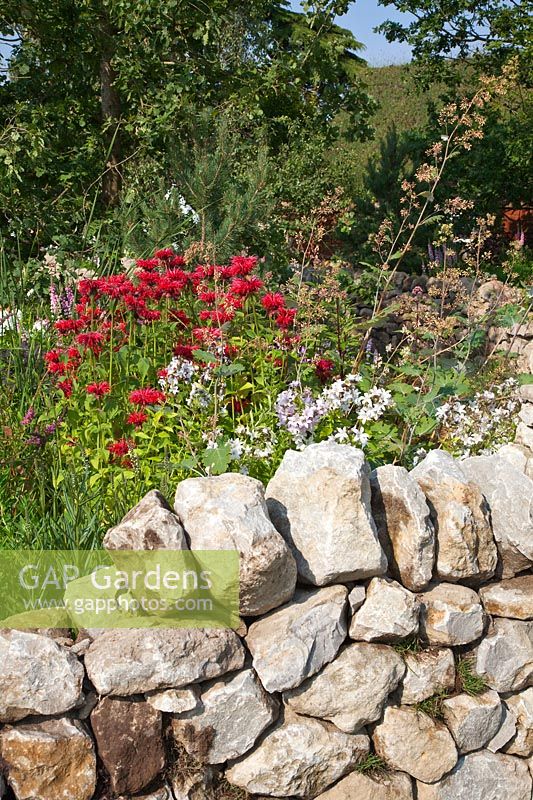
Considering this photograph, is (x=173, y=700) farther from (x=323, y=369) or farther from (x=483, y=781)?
(x=323, y=369)

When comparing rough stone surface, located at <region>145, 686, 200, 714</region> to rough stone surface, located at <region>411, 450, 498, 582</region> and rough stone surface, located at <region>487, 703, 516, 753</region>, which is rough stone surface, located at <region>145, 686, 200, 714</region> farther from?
rough stone surface, located at <region>487, 703, 516, 753</region>

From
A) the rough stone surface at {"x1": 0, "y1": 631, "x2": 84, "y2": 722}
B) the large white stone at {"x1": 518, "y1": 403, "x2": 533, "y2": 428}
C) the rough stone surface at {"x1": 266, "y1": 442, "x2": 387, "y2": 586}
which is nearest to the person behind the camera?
the rough stone surface at {"x1": 0, "y1": 631, "x2": 84, "y2": 722}

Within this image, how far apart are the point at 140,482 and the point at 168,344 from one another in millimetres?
944

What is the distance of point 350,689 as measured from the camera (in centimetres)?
253

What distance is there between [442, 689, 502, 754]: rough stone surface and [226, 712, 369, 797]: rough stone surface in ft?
1.25

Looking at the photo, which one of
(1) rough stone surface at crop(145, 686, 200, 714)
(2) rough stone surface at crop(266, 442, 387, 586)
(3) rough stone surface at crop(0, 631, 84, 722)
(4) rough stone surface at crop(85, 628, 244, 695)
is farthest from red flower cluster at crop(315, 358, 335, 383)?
(3) rough stone surface at crop(0, 631, 84, 722)

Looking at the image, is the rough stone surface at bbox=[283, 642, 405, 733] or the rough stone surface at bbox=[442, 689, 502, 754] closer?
the rough stone surface at bbox=[283, 642, 405, 733]

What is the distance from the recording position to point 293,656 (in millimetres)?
2441

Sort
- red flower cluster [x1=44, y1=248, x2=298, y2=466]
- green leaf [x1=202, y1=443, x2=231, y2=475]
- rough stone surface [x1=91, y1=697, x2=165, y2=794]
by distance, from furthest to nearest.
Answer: red flower cluster [x1=44, y1=248, x2=298, y2=466] → green leaf [x1=202, y1=443, x2=231, y2=475] → rough stone surface [x1=91, y1=697, x2=165, y2=794]

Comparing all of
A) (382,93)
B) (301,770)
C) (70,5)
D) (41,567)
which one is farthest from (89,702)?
(382,93)

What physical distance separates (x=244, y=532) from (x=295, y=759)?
31.1 inches

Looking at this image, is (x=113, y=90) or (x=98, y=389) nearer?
(x=98, y=389)

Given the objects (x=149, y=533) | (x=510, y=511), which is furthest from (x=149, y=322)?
(x=510, y=511)

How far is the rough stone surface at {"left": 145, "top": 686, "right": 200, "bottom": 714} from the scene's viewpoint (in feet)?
7.80
